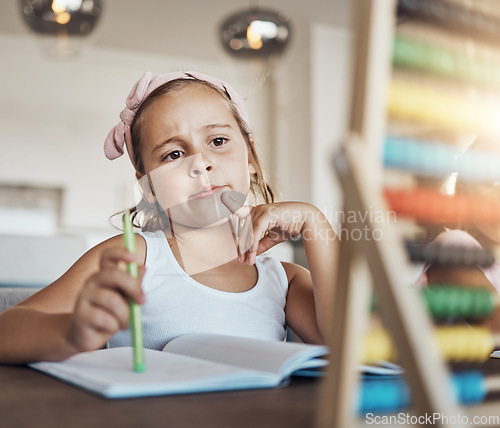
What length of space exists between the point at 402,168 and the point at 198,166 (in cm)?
66

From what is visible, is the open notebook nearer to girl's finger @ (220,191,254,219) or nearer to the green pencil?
the green pencil

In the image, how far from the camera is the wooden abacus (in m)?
0.34

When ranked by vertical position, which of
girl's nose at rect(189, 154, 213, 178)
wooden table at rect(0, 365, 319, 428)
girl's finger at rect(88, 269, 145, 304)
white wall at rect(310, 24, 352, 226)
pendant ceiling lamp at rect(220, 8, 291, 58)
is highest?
white wall at rect(310, 24, 352, 226)

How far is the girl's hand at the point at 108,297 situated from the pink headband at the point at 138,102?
0.65 metres

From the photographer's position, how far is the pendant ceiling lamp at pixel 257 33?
2771 mm

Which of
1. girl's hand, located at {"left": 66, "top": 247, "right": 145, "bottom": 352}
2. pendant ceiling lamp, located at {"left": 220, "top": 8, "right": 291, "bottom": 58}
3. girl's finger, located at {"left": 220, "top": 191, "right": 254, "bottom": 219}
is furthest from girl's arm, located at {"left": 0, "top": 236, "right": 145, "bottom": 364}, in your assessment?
pendant ceiling lamp, located at {"left": 220, "top": 8, "right": 291, "bottom": 58}

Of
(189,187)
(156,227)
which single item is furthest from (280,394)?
(156,227)

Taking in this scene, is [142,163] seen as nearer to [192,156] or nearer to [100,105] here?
[192,156]

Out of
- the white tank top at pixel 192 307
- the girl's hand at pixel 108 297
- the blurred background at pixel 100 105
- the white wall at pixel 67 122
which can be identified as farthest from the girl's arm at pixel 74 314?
the white wall at pixel 67 122

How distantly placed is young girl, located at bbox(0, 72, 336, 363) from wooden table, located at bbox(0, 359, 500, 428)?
0.29 m

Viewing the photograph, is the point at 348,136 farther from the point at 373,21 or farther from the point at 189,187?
the point at 189,187

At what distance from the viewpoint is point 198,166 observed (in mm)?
1030

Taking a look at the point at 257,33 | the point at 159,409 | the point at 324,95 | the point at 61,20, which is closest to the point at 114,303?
the point at 159,409

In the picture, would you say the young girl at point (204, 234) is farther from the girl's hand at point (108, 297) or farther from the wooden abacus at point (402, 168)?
the wooden abacus at point (402, 168)
